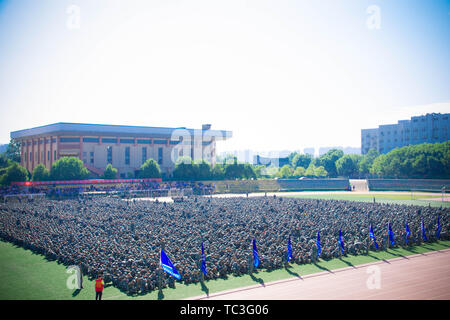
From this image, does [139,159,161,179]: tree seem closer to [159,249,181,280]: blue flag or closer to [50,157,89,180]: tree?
[50,157,89,180]: tree

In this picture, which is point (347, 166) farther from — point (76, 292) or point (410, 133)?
point (76, 292)

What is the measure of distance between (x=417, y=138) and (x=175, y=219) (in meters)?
93.0

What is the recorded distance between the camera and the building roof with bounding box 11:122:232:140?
72.8 metres

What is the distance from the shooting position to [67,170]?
6241 cm

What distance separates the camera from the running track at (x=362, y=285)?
1405 cm

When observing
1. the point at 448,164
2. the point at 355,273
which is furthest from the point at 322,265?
the point at 448,164

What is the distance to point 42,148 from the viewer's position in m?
81.7

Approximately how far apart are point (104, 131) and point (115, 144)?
435cm

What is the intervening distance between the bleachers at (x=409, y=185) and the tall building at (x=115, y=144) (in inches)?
Answer: 1476

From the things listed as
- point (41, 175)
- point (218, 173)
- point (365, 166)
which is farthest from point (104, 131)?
point (365, 166)

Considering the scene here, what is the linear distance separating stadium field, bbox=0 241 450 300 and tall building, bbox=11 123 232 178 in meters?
56.3

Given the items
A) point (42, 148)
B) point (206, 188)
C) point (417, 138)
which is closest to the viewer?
point (206, 188)
